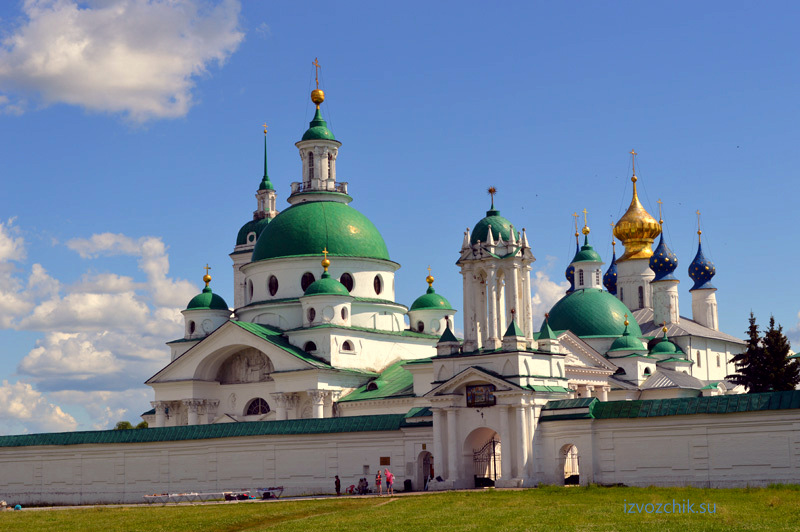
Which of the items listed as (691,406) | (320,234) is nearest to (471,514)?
(691,406)

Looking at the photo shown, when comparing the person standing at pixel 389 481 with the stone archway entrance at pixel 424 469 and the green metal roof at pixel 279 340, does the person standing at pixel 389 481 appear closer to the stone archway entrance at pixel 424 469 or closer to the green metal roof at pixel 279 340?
the stone archway entrance at pixel 424 469

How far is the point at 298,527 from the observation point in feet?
73.5

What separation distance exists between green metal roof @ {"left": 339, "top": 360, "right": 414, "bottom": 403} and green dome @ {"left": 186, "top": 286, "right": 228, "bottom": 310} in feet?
32.2

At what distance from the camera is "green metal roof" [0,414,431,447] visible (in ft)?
123

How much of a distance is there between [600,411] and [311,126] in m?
28.1

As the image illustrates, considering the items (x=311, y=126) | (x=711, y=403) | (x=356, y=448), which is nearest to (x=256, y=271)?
(x=311, y=126)

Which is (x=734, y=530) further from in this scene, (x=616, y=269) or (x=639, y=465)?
(x=616, y=269)

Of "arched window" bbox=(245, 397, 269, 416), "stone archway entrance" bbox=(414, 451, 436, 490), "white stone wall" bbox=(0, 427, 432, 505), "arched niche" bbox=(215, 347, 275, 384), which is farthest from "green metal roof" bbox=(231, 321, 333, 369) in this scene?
"stone archway entrance" bbox=(414, 451, 436, 490)

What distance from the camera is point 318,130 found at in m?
55.9

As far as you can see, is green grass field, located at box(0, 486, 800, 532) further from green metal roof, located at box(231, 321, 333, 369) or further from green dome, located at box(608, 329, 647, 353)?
green dome, located at box(608, 329, 647, 353)

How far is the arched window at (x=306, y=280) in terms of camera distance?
5172cm

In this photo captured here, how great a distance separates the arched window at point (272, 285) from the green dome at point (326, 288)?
2.93m

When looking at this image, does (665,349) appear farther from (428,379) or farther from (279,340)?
(279,340)

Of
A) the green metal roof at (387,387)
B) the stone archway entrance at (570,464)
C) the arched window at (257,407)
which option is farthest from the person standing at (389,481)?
the arched window at (257,407)
